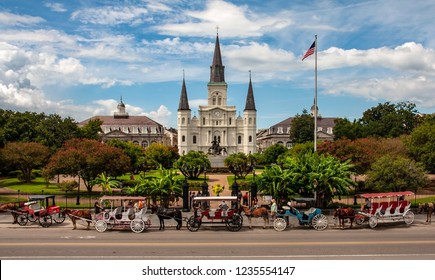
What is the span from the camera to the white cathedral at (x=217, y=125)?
12238cm

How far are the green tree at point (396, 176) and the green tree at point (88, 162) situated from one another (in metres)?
20.9

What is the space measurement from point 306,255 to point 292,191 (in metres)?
10.3

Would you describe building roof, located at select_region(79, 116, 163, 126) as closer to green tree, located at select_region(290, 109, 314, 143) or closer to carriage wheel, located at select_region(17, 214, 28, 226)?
green tree, located at select_region(290, 109, 314, 143)

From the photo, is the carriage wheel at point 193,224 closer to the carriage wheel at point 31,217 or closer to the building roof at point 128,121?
the carriage wheel at point 31,217

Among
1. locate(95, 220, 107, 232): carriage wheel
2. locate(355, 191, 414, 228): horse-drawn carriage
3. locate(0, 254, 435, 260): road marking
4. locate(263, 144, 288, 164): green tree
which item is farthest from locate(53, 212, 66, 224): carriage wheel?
locate(263, 144, 288, 164): green tree

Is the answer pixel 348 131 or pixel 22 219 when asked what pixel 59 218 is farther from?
pixel 348 131

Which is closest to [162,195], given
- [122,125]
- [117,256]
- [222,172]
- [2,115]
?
[117,256]

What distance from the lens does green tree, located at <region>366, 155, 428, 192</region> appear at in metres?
27.6

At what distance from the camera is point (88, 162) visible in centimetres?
3372

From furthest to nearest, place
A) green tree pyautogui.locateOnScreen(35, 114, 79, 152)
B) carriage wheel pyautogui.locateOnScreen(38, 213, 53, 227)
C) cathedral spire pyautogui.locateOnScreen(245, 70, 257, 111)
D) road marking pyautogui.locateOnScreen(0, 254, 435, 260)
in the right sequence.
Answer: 1. cathedral spire pyautogui.locateOnScreen(245, 70, 257, 111)
2. green tree pyautogui.locateOnScreen(35, 114, 79, 152)
3. carriage wheel pyautogui.locateOnScreen(38, 213, 53, 227)
4. road marking pyautogui.locateOnScreen(0, 254, 435, 260)

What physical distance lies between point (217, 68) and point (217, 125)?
59.0 feet

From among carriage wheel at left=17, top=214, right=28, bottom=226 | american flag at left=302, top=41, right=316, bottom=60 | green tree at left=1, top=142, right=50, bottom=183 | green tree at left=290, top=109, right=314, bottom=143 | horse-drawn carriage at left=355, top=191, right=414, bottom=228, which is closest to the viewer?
horse-drawn carriage at left=355, top=191, right=414, bottom=228

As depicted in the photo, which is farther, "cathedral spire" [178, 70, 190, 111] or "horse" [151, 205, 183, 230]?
"cathedral spire" [178, 70, 190, 111]

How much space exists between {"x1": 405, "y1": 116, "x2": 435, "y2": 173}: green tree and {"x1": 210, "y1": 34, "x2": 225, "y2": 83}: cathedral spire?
87.6m
